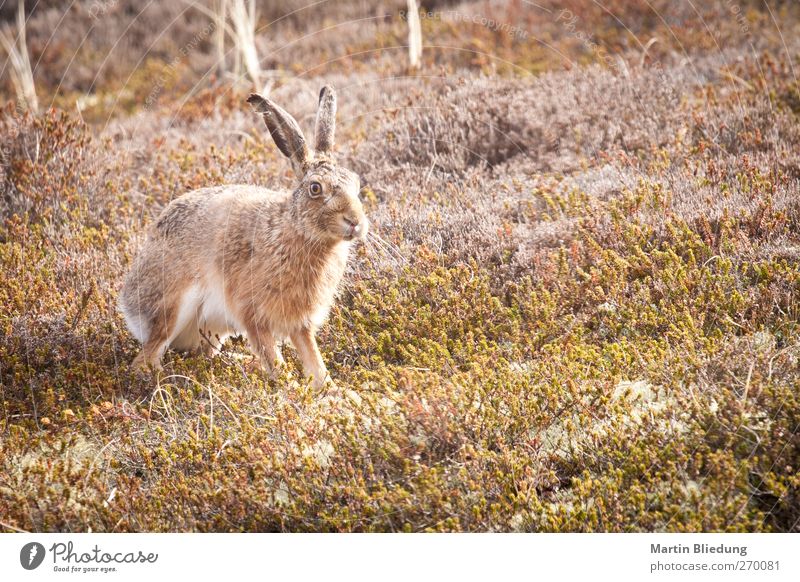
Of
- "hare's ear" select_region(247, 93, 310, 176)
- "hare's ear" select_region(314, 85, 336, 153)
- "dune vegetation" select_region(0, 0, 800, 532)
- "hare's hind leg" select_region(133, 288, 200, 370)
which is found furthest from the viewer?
"hare's hind leg" select_region(133, 288, 200, 370)

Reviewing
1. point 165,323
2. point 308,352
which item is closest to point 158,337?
point 165,323

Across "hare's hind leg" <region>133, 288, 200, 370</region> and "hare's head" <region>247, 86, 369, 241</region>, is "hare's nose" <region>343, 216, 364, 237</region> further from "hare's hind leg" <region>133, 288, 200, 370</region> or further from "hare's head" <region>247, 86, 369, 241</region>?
"hare's hind leg" <region>133, 288, 200, 370</region>

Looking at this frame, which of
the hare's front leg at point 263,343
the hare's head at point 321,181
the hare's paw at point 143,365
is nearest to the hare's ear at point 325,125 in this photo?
the hare's head at point 321,181

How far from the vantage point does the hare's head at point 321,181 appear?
4129 millimetres

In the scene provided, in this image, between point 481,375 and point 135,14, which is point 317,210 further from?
Result: point 135,14

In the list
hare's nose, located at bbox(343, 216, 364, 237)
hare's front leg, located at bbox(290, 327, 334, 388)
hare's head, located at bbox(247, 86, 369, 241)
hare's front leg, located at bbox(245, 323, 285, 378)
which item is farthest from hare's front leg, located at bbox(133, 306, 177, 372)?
hare's nose, located at bbox(343, 216, 364, 237)

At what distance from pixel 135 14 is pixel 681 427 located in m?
11.7

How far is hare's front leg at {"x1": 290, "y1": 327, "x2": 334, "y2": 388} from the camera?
4535 millimetres

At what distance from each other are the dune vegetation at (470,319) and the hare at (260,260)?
0.20 meters

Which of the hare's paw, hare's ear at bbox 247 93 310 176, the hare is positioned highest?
hare's ear at bbox 247 93 310 176

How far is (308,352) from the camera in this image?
4.57 meters

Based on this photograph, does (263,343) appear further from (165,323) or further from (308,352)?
(165,323)

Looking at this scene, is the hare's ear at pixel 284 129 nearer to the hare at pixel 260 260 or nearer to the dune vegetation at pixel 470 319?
the hare at pixel 260 260
